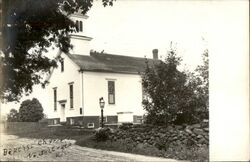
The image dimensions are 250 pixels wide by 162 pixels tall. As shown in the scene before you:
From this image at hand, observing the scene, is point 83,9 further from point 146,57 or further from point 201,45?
point 201,45

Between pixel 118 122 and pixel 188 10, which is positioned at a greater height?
pixel 188 10

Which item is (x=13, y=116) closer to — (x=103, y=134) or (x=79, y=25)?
(x=103, y=134)

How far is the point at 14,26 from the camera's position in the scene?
3.79m

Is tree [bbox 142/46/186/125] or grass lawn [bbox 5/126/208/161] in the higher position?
tree [bbox 142/46/186/125]

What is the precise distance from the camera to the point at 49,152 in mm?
3703

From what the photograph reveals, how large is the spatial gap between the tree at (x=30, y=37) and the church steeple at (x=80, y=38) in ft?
0.16

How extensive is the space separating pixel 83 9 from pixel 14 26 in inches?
30.8

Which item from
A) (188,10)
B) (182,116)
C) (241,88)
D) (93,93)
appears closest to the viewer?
(241,88)

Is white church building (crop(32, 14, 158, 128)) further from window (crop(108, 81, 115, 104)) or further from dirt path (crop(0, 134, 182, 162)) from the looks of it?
dirt path (crop(0, 134, 182, 162))

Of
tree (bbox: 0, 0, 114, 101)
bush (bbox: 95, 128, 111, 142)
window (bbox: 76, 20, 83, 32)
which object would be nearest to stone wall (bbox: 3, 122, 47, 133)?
tree (bbox: 0, 0, 114, 101)

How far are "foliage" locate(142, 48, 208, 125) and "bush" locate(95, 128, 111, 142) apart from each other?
415 millimetres

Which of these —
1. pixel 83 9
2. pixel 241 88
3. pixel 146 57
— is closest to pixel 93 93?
pixel 146 57

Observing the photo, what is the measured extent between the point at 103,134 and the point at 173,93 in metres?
0.81

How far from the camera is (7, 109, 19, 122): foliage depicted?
152 inches
